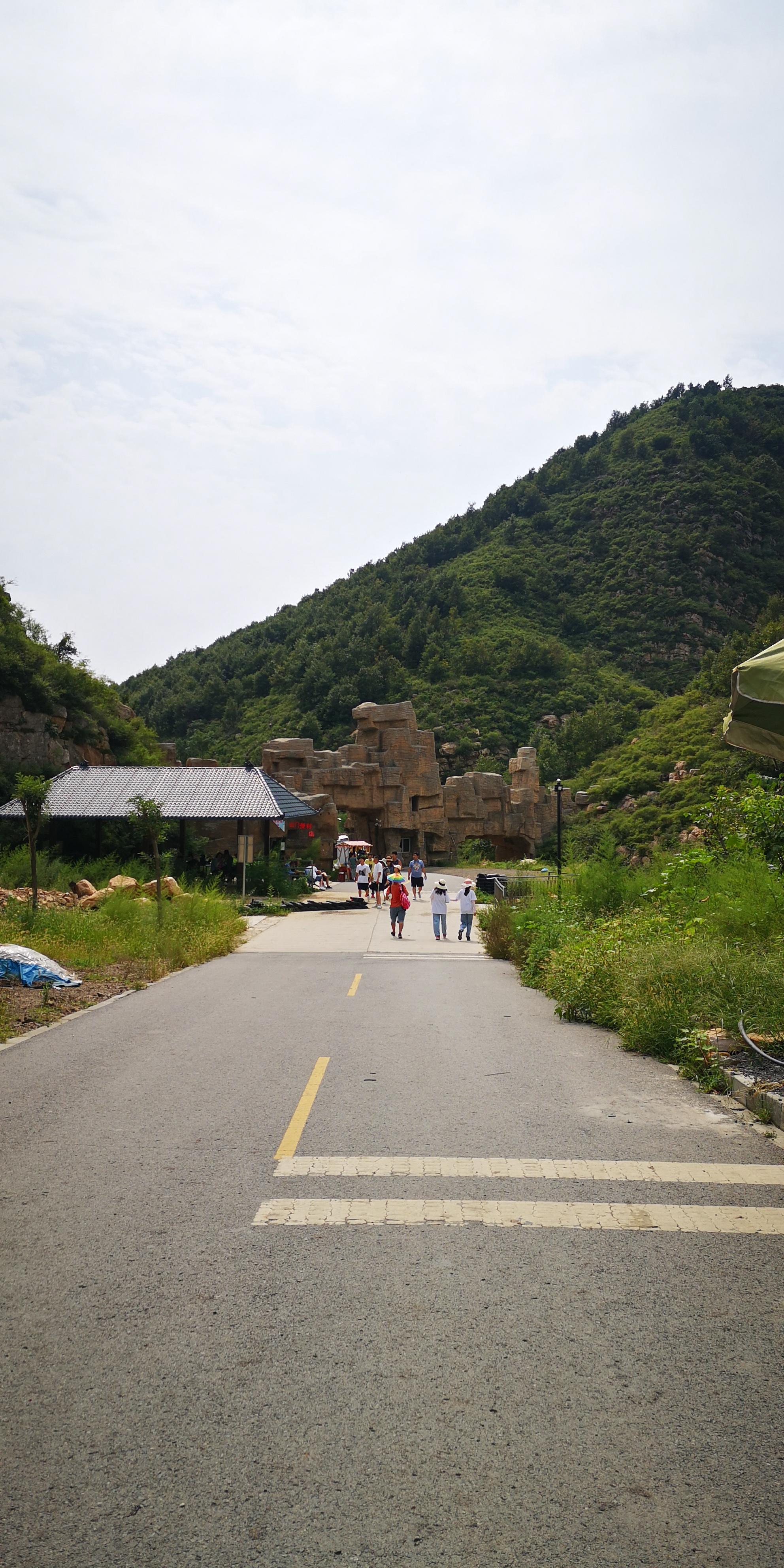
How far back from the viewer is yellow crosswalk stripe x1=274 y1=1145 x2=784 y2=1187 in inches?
214

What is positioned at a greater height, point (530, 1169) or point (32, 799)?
point (32, 799)

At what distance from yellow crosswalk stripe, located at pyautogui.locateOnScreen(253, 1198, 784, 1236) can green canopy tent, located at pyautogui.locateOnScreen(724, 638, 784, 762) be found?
253cm

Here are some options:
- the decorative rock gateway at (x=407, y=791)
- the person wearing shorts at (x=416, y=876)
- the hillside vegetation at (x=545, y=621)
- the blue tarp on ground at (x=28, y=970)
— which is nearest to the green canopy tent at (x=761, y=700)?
the blue tarp on ground at (x=28, y=970)

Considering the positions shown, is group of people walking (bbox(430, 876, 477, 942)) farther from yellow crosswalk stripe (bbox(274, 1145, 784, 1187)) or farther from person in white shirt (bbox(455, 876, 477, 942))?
yellow crosswalk stripe (bbox(274, 1145, 784, 1187))

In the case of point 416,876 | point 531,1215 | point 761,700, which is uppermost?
point 761,700

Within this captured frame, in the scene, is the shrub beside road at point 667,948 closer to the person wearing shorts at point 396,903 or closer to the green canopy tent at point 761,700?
the green canopy tent at point 761,700

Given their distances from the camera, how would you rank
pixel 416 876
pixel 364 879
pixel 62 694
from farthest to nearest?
pixel 62 694 < pixel 364 879 < pixel 416 876

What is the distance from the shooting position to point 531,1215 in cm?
484

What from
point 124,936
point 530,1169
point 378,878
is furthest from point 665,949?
point 378,878

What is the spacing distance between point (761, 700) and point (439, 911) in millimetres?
18592

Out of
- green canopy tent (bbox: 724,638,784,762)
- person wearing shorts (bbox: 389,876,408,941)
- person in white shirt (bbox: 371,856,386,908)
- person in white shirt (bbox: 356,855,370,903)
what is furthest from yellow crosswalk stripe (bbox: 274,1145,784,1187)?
person in white shirt (bbox: 371,856,386,908)

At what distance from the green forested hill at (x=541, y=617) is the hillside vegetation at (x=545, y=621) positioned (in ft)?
0.57

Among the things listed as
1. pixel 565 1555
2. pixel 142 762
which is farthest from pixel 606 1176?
pixel 142 762

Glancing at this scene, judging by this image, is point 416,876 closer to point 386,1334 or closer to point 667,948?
point 667,948
